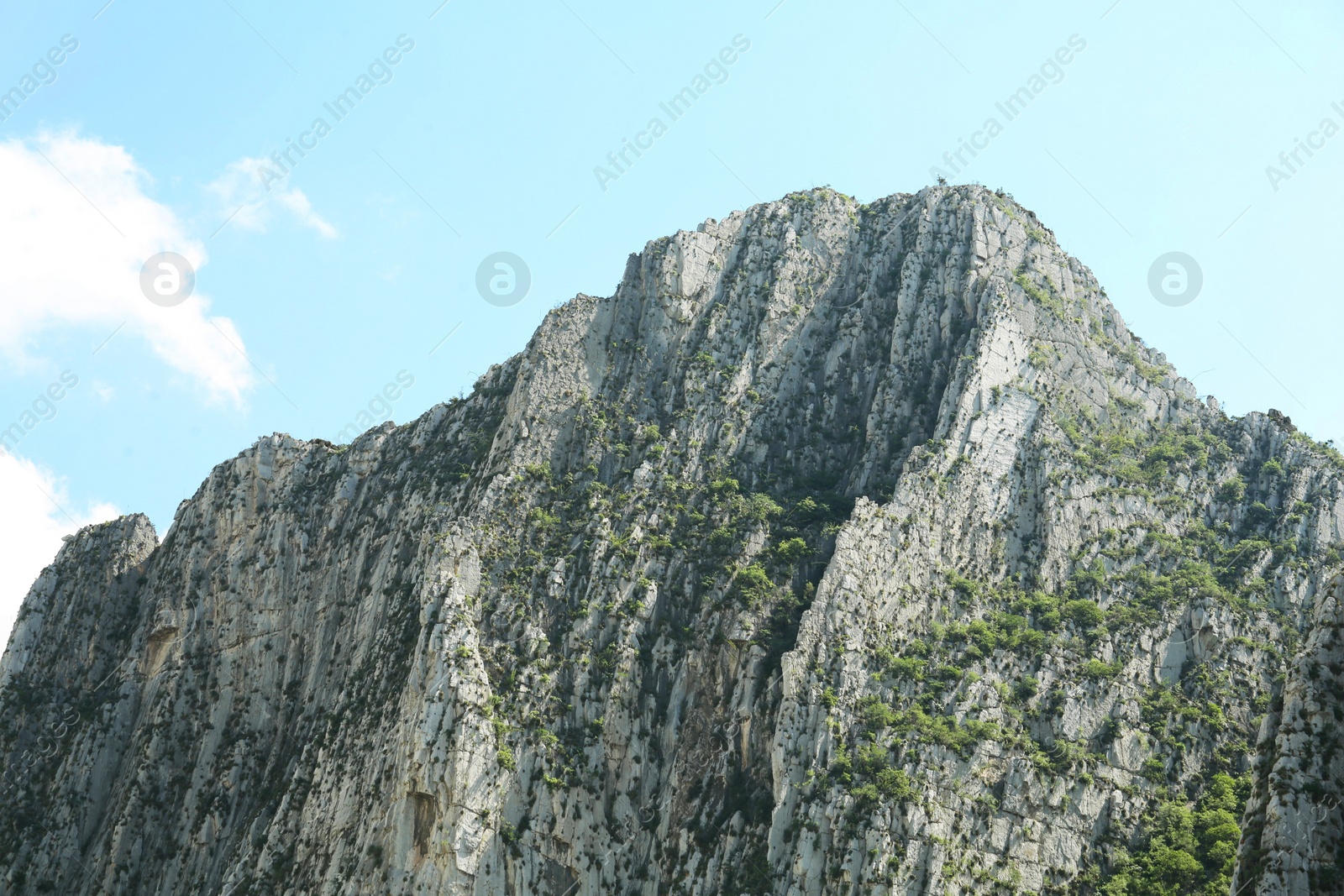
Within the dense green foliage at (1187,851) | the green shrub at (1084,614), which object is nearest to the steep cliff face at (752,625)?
the dense green foliage at (1187,851)

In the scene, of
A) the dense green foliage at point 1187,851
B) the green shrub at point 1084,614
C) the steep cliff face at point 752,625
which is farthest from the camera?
the green shrub at point 1084,614

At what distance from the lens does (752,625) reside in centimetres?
8756

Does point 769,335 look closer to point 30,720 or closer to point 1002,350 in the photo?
point 1002,350

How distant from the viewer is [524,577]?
312 feet

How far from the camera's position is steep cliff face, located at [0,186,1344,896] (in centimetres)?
7675

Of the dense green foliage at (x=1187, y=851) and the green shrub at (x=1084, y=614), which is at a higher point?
the green shrub at (x=1084, y=614)

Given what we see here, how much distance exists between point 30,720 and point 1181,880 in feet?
355

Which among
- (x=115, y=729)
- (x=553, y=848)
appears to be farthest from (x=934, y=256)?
(x=115, y=729)

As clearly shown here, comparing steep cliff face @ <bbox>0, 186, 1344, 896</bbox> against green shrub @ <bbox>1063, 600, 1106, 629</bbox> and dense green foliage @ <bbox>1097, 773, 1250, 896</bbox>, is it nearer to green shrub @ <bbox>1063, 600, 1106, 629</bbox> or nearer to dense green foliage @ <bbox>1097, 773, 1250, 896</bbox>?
dense green foliage @ <bbox>1097, 773, 1250, 896</bbox>

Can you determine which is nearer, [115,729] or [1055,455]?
[1055,455]

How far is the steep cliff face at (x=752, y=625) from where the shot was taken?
76.8 meters

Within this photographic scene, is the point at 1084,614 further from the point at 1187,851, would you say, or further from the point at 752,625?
the point at 752,625

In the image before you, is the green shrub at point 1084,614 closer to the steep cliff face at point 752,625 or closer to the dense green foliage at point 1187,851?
the steep cliff face at point 752,625

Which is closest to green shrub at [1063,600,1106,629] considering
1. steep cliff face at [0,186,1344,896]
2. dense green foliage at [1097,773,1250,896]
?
steep cliff face at [0,186,1344,896]
